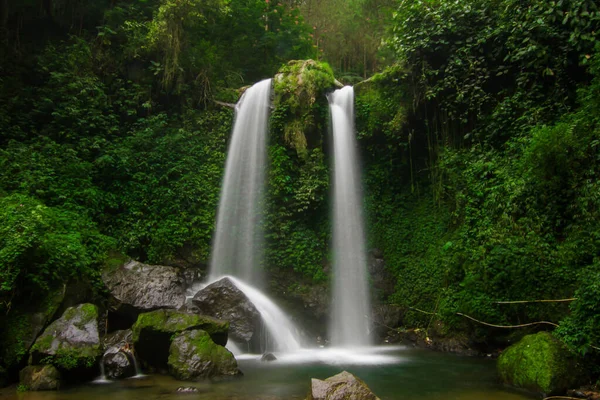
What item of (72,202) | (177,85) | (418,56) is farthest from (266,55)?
(72,202)

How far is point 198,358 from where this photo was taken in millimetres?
7133

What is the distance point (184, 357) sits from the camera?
7.14 m

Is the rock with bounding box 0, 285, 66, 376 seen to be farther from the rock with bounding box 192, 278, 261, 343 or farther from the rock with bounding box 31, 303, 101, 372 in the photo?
the rock with bounding box 192, 278, 261, 343

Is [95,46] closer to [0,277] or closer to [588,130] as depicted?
[0,277]

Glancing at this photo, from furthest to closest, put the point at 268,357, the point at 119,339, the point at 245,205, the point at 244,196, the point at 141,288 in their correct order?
the point at 244,196
the point at 245,205
the point at 141,288
the point at 268,357
the point at 119,339

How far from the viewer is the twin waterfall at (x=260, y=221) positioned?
1128 centimetres

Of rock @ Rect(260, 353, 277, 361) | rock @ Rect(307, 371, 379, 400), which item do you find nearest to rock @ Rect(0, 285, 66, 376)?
rock @ Rect(260, 353, 277, 361)

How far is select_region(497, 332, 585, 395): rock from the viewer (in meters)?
5.97

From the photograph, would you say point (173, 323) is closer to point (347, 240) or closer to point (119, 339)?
point (119, 339)

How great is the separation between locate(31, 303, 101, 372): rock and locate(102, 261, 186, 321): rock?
1.32m

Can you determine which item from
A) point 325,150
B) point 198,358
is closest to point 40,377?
point 198,358

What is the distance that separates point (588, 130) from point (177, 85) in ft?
40.2

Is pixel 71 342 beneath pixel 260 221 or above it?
beneath

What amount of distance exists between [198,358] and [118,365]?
1379 mm
